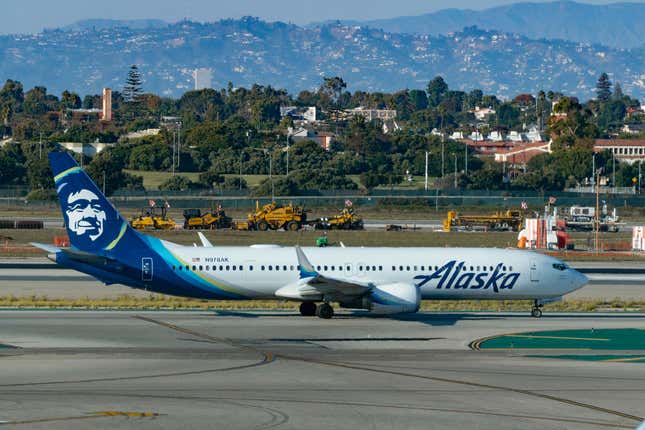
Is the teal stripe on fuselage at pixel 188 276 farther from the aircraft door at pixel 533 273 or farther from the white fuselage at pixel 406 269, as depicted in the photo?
the aircraft door at pixel 533 273

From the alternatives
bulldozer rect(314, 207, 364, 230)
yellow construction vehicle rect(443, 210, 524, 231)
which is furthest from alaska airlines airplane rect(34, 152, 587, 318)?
yellow construction vehicle rect(443, 210, 524, 231)

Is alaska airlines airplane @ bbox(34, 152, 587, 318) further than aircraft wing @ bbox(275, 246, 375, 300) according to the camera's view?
Yes

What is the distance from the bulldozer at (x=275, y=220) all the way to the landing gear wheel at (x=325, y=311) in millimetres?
57113

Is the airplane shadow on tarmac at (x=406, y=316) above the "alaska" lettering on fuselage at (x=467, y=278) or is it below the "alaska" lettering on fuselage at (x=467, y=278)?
below

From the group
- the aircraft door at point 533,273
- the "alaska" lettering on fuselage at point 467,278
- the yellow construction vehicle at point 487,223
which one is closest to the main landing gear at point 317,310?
the "alaska" lettering on fuselage at point 467,278

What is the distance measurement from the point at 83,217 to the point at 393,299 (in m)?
13.2

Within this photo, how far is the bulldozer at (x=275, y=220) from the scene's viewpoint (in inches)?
4043

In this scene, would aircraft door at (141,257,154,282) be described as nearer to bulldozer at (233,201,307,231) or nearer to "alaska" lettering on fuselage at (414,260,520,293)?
"alaska" lettering on fuselage at (414,260,520,293)

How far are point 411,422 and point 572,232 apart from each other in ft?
266

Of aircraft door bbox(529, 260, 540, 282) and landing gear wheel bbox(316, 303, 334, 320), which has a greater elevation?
aircraft door bbox(529, 260, 540, 282)

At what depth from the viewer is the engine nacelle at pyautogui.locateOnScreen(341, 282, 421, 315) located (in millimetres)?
44375

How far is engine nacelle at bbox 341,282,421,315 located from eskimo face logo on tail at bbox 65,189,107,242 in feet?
37.3

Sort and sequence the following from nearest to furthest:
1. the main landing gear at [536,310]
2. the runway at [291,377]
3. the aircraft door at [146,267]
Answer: the runway at [291,377] < the aircraft door at [146,267] < the main landing gear at [536,310]

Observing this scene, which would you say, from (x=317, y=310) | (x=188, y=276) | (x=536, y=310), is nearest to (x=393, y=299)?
(x=317, y=310)
